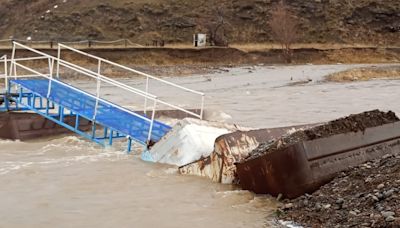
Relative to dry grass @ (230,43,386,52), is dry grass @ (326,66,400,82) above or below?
below

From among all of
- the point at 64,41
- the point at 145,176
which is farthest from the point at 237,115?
the point at 64,41

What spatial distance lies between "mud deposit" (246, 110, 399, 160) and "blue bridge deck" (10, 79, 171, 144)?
3.51 m

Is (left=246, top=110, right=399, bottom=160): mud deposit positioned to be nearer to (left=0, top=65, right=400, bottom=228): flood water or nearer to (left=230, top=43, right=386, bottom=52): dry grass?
(left=0, top=65, right=400, bottom=228): flood water

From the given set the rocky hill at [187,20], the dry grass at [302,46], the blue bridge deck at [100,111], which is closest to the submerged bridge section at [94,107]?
the blue bridge deck at [100,111]

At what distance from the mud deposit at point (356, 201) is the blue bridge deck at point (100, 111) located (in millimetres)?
4671

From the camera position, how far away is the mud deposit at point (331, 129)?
27.0ft

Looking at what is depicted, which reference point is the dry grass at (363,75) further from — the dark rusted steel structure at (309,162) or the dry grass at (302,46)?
the dark rusted steel structure at (309,162)

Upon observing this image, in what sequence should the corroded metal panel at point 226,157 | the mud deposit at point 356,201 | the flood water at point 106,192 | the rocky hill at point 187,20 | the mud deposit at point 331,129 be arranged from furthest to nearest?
the rocky hill at point 187,20, the corroded metal panel at point 226,157, the mud deposit at point 331,129, the flood water at point 106,192, the mud deposit at point 356,201

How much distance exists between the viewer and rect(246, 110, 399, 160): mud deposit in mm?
8219

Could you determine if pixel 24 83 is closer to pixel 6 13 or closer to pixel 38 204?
pixel 38 204

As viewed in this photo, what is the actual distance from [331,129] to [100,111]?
6.23 meters

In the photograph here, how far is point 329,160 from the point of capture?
808cm

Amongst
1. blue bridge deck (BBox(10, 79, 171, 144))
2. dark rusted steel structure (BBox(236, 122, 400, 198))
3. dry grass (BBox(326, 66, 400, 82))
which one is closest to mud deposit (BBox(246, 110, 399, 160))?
dark rusted steel structure (BBox(236, 122, 400, 198))

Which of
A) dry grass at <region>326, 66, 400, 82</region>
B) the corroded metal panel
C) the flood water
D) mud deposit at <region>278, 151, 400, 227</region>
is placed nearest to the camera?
mud deposit at <region>278, 151, 400, 227</region>
